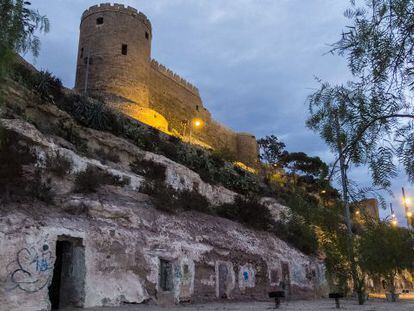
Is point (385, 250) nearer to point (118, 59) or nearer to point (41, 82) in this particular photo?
point (41, 82)

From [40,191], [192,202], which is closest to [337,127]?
[40,191]

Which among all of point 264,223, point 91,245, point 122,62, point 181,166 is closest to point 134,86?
point 122,62

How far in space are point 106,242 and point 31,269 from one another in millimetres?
2465

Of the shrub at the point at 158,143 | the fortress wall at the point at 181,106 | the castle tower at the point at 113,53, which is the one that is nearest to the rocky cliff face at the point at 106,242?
the shrub at the point at 158,143

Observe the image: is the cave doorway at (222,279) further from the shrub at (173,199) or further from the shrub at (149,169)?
the shrub at (149,169)

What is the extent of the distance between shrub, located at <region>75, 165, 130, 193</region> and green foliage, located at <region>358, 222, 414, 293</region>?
1012 cm

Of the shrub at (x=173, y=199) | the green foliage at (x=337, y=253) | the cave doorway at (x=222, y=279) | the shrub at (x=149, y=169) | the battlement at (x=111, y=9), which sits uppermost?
the battlement at (x=111, y=9)

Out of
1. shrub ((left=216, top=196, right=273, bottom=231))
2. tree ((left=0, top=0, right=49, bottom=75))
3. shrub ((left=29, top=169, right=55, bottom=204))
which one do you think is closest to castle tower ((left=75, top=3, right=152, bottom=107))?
shrub ((left=216, top=196, right=273, bottom=231))

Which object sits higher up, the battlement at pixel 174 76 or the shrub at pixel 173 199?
the battlement at pixel 174 76

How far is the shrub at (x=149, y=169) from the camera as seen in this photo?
18.6 meters

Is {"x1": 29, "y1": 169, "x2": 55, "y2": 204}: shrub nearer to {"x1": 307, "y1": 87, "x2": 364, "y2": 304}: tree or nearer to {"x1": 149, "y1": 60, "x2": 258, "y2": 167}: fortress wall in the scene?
{"x1": 307, "y1": 87, "x2": 364, "y2": 304}: tree

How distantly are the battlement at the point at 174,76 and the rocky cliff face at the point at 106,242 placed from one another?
24.0 m

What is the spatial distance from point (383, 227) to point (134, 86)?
2180 cm

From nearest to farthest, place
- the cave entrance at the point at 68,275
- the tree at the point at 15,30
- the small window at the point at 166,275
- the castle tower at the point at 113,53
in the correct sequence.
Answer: the tree at the point at 15,30 → the cave entrance at the point at 68,275 → the small window at the point at 166,275 → the castle tower at the point at 113,53
